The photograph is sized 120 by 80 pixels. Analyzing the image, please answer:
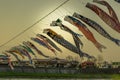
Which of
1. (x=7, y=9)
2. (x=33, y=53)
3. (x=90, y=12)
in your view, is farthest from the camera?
(x=33, y=53)

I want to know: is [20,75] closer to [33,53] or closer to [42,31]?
[33,53]

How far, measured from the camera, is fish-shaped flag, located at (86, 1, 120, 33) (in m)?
2.71

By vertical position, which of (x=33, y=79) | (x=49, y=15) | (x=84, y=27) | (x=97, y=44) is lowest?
(x=33, y=79)

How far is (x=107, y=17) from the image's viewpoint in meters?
2.75

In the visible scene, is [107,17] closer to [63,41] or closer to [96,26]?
[96,26]

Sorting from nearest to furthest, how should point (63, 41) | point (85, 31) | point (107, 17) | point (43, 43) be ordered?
point (107, 17) < point (85, 31) < point (63, 41) < point (43, 43)

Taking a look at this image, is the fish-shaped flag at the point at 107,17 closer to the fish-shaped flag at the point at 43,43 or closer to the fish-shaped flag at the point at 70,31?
the fish-shaped flag at the point at 70,31

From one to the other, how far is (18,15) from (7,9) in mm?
145

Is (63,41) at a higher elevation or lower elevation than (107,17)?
lower

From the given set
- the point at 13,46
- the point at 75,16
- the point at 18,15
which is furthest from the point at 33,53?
the point at 75,16

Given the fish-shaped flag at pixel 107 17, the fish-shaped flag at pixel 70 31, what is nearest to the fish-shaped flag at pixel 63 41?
the fish-shaped flag at pixel 70 31

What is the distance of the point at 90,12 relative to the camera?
2.73m

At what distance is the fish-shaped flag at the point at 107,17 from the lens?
107 inches

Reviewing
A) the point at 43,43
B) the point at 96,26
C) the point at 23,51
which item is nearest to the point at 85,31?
the point at 96,26
